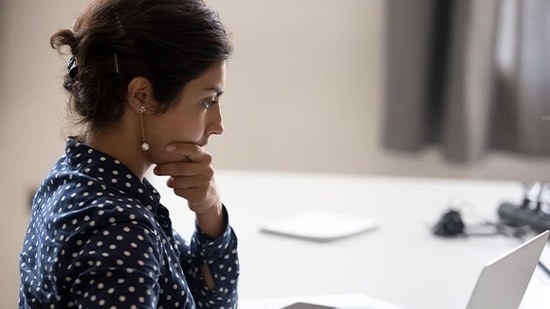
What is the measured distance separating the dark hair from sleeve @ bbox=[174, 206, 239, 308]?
0.34 m

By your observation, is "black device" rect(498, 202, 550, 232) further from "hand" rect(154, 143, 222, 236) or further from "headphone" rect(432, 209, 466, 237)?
"hand" rect(154, 143, 222, 236)

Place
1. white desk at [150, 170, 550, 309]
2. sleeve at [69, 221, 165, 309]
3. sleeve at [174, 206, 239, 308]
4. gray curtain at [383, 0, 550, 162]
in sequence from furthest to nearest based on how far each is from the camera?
gray curtain at [383, 0, 550, 162], white desk at [150, 170, 550, 309], sleeve at [174, 206, 239, 308], sleeve at [69, 221, 165, 309]

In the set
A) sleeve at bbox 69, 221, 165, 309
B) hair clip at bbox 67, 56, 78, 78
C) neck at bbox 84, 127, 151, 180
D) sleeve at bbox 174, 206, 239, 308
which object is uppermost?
hair clip at bbox 67, 56, 78, 78

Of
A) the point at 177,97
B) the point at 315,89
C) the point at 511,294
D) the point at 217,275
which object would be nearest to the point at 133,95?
the point at 177,97

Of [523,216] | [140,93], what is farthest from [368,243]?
[140,93]

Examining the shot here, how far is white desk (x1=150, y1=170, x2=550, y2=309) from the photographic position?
1.52 meters

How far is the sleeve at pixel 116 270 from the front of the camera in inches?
35.7

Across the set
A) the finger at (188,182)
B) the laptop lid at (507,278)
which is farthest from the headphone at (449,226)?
the finger at (188,182)

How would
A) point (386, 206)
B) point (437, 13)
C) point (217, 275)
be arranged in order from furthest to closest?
point (386, 206), point (437, 13), point (217, 275)

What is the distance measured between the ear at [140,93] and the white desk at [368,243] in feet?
1.72

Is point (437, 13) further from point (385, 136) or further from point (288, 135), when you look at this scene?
point (288, 135)

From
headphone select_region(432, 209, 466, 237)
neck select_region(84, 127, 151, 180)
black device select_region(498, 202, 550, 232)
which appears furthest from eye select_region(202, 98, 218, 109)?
black device select_region(498, 202, 550, 232)

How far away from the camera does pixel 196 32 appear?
1098 millimetres

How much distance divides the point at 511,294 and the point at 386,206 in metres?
1.00
